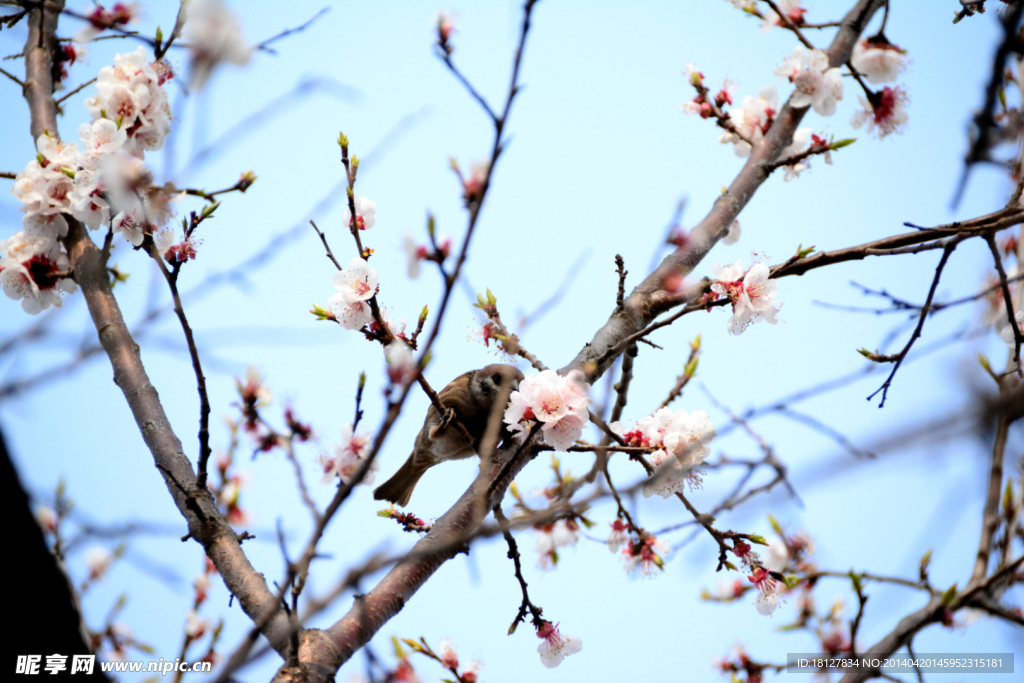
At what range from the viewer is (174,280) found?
7.68 ft

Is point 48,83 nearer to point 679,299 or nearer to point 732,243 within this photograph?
point 679,299

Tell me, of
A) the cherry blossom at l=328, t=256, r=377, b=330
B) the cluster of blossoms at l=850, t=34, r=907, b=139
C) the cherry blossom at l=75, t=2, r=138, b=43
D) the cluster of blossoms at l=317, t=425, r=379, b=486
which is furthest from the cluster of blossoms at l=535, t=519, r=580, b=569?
the cherry blossom at l=75, t=2, r=138, b=43

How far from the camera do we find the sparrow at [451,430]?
5.04 m

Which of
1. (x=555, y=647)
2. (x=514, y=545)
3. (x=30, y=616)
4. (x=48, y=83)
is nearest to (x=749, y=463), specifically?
(x=514, y=545)

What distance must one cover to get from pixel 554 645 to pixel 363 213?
2176 mm

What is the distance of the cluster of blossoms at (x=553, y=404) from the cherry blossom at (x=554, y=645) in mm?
1154

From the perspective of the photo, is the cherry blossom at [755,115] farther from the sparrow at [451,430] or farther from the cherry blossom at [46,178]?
the cherry blossom at [46,178]

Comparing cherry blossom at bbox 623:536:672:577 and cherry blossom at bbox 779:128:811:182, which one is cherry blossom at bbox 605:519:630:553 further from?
cherry blossom at bbox 779:128:811:182

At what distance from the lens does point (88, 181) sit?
3.04 metres

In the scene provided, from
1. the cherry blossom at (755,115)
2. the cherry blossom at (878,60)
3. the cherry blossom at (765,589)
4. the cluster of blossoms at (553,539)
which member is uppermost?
the cherry blossom at (755,115)

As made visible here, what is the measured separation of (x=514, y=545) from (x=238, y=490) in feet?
9.84

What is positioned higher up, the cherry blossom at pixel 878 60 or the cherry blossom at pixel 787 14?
the cherry blossom at pixel 787 14

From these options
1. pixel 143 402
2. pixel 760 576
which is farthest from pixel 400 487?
pixel 760 576

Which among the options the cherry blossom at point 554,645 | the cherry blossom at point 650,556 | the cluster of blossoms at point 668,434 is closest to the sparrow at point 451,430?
the cherry blossom at point 650,556
